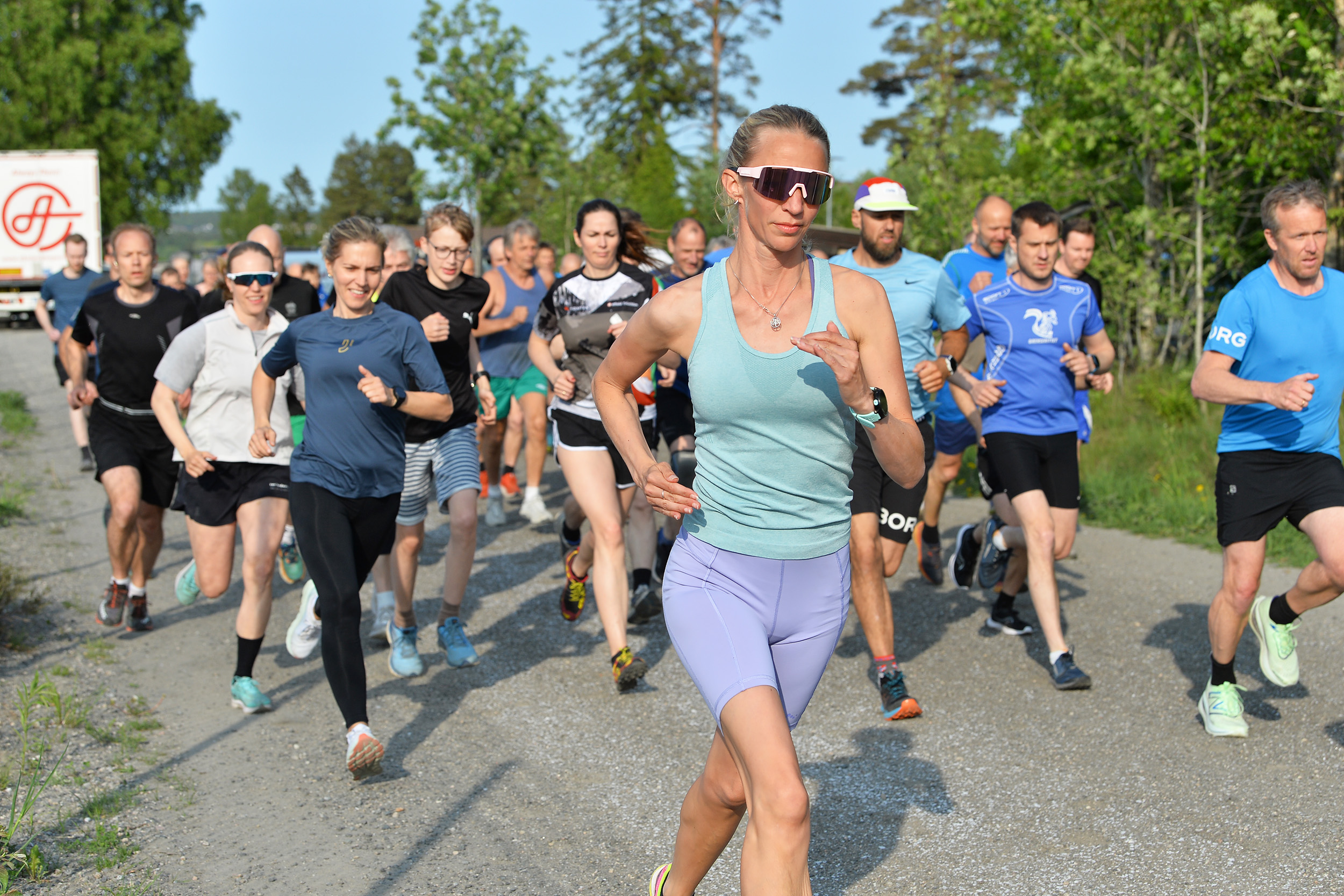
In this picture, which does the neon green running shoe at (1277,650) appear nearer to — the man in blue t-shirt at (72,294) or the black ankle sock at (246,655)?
the black ankle sock at (246,655)

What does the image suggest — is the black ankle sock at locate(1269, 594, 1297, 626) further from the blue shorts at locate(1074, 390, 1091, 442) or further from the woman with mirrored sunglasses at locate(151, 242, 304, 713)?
the woman with mirrored sunglasses at locate(151, 242, 304, 713)

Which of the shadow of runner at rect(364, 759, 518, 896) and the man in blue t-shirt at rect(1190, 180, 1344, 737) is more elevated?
the man in blue t-shirt at rect(1190, 180, 1344, 737)

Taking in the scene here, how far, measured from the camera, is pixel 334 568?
5.00 m

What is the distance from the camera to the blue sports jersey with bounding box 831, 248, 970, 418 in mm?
5879

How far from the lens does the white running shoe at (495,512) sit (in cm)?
1030

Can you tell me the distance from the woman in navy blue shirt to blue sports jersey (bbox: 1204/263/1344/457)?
3.46 metres

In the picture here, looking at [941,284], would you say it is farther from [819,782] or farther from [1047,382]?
[819,782]

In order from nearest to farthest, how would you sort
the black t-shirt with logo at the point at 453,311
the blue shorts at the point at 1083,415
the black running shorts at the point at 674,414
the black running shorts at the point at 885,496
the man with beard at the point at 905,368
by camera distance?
the man with beard at the point at 905,368 → the black running shorts at the point at 885,496 → the black t-shirt with logo at the point at 453,311 → the blue shorts at the point at 1083,415 → the black running shorts at the point at 674,414

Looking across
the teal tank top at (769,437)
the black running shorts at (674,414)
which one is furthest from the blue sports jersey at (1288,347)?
the black running shorts at (674,414)

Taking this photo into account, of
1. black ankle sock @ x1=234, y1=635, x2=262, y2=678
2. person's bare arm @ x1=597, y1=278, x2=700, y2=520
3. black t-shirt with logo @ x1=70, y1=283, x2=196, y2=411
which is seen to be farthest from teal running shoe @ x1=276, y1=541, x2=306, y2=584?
person's bare arm @ x1=597, y1=278, x2=700, y2=520

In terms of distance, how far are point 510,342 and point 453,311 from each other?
12.3ft

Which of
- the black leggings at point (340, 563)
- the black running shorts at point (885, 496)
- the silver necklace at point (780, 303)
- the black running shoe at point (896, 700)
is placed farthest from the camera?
the black running shorts at point (885, 496)

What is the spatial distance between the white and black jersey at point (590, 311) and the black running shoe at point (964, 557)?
2203 mm

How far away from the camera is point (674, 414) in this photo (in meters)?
8.19
